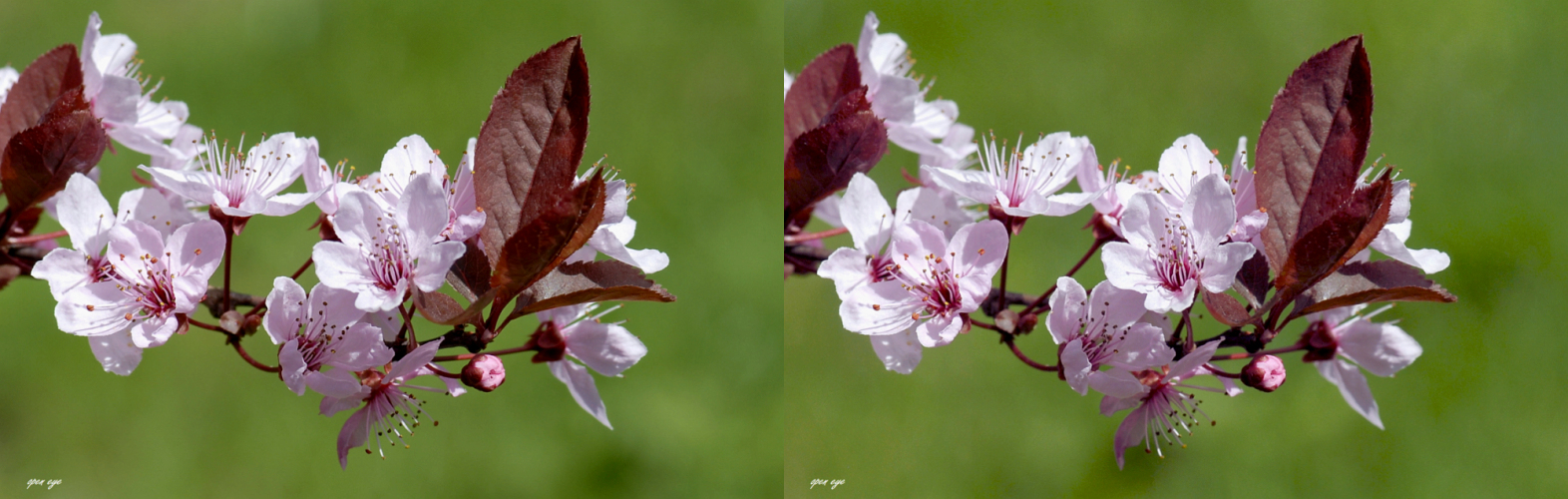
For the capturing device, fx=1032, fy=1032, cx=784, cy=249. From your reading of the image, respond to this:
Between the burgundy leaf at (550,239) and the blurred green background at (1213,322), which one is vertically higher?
the burgundy leaf at (550,239)

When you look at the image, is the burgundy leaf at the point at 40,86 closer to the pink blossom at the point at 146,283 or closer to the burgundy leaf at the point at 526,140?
the pink blossom at the point at 146,283

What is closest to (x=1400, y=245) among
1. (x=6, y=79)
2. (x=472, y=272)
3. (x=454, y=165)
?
(x=472, y=272)

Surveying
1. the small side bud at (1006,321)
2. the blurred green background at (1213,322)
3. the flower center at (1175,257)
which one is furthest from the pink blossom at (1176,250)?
the blurred green background at (1213,322)

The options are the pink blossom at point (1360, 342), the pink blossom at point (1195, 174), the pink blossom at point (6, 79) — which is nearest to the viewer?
the pink blossom at point (1195, 174)

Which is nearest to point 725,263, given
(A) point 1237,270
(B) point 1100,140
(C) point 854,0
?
(C) point 854,0

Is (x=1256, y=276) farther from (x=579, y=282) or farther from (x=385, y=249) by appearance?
(x=385, y=249)
